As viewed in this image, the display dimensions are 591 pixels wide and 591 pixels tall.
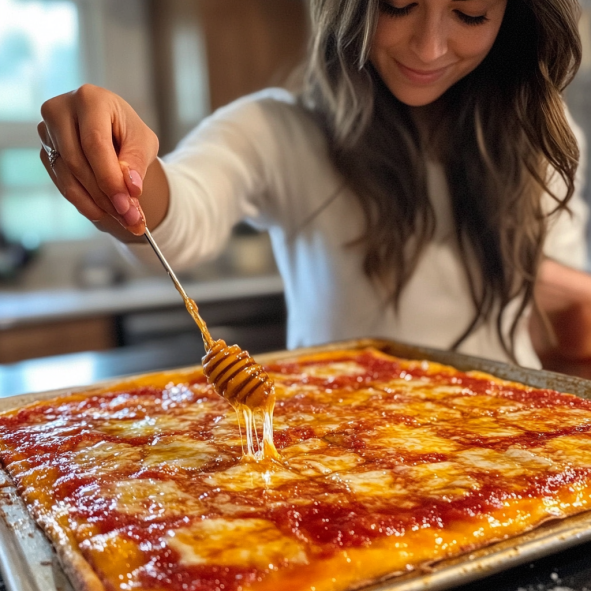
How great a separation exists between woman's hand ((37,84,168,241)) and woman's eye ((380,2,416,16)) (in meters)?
0.47

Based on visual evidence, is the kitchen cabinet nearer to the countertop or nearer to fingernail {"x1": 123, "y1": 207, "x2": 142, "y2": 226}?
the countertop

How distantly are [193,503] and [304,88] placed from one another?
1.22 m

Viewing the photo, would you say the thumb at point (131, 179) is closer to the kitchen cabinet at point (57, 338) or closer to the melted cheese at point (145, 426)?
the melted cheese at point (145, 426)

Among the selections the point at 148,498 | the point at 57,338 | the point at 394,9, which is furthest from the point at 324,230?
the point at 57,338

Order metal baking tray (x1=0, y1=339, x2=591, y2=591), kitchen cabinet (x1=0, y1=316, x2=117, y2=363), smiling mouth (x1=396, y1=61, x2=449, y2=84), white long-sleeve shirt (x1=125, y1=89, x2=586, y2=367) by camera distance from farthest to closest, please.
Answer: kitchen cabinet (x1=0, y1=316, x2=117, y2=363) < white long-sleeve shirt (x1=125, y1=89, x2=586, y2=367) < smiling mouth (x1=396, y1=61, x2=449, y2=84) < metal baking tray (x1=0, y1=339, x2=591, y2=591)

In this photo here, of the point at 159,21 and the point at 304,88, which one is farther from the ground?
the point at 159,21

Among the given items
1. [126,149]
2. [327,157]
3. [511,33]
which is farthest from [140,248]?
[511,33]

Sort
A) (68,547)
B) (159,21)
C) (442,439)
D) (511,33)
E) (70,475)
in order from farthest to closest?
(159,21)
(511,33)
(442,439)
(70,475)
(68,547)

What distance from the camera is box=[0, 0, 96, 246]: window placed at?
3.83 m

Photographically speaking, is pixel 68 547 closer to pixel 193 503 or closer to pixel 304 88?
pixel 193 503

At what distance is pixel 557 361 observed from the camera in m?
1.86

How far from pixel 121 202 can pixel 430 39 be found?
60 cm

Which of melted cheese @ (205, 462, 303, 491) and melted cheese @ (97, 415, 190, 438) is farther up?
melted cheese @ (205, 462, 303, 491)

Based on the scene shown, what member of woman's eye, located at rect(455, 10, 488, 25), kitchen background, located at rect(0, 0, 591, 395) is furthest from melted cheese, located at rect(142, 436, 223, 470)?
kitchen background, located at rect(0, 0, 591, 395)
